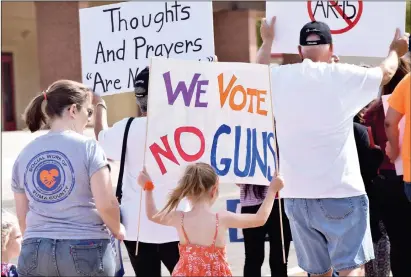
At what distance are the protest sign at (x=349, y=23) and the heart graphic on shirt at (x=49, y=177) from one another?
6.60 ft

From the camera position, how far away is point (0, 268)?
159 inches

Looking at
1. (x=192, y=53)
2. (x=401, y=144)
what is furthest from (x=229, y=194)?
(x=401, y=144)

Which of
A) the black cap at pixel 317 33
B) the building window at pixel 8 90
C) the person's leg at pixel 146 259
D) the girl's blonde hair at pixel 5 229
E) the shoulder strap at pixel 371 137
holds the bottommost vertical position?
the person's leg at pixel 146 259

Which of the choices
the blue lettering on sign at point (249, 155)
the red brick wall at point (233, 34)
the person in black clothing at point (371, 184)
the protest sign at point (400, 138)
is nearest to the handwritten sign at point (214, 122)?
the blue lettering on sign at point (249, 155)

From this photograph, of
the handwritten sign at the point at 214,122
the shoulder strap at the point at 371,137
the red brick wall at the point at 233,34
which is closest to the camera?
the handwritten sign at the point at 214,122

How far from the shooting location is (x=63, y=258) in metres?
3.73

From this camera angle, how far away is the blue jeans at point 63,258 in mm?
3729

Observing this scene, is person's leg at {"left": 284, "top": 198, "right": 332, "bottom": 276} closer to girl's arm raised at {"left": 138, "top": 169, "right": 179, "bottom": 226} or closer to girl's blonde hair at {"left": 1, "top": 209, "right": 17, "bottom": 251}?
girl's arm raised at {"left": 138, "top": 169, "right": 179, "bottom": 226}

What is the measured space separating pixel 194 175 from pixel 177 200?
6.7 inches

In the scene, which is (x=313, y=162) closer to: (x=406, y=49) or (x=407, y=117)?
(x=407, y=117)

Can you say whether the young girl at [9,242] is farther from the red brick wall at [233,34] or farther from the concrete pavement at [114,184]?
the red brick wall at [233,34]

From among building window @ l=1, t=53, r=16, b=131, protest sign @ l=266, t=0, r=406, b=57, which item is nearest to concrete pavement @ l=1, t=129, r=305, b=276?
protest sign @ l=266, t=0, r=406, b=57

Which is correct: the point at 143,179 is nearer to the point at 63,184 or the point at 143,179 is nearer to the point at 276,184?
the point at 63,184

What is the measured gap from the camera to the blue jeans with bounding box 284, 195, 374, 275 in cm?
442
